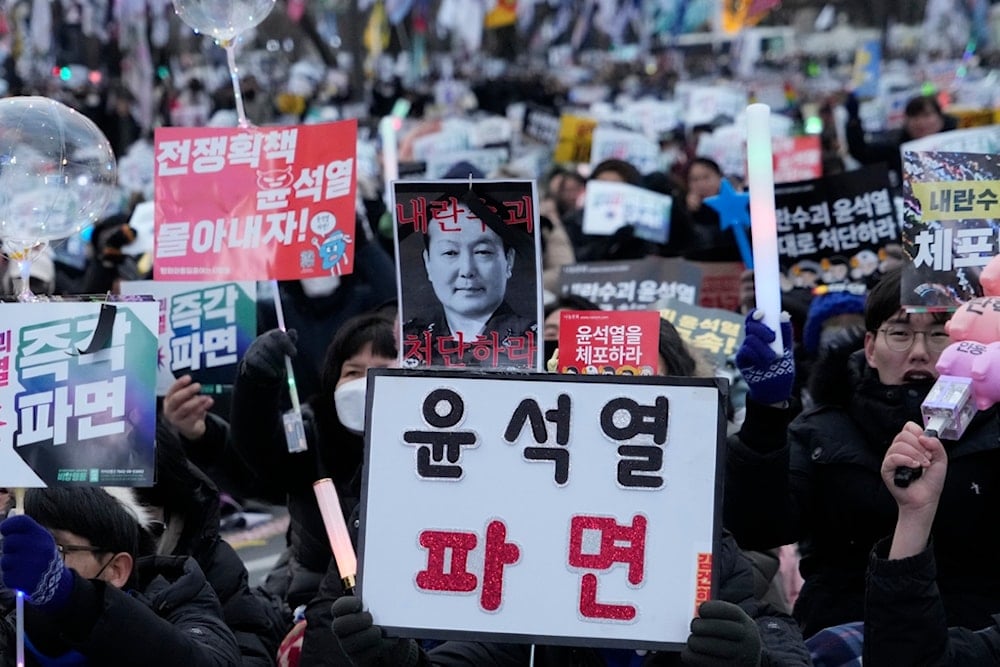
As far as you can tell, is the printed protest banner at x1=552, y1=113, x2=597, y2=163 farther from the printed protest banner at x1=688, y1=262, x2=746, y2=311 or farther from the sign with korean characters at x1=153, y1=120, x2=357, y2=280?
the sign with korean characters at x1=153, y1=120, x2=357, y2=280

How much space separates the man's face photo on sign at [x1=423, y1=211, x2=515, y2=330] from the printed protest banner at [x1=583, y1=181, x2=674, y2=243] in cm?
607

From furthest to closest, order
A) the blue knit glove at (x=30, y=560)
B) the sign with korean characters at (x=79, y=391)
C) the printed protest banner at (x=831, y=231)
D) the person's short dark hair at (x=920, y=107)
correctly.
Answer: the person's short dark hair at (x=920, y=107) → the printed protest banner at (x=831, y=231) → the sign with korean characters at (x=79, y=391) → the blue knit glove at (x=30, y=560)

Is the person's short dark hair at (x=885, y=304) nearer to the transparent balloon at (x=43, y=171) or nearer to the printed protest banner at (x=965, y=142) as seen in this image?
the transparent balloon at (x=43, y=171)

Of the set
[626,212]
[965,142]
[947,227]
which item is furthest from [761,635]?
[626,212]

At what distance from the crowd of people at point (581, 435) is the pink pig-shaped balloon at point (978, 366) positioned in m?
0.20

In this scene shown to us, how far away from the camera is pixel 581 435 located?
10.4 feet

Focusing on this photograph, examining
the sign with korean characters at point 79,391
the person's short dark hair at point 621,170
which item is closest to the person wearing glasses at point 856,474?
the sign with korean characters at point 79,391

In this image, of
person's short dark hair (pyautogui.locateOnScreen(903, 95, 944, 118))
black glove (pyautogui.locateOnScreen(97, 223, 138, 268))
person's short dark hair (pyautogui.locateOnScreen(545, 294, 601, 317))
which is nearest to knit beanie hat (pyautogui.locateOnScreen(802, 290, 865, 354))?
person's short dark hair (pyautogui.locateOnScreen(545, 294, 601, 317))

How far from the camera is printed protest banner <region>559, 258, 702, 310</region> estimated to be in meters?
7.19

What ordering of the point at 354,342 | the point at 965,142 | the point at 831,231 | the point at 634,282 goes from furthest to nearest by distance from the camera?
the point at 965,142 < the point at 634,282 < the point at 831,231 < the point at 354,342

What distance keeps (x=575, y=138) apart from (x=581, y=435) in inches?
469

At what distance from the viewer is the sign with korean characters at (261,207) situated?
193 inches

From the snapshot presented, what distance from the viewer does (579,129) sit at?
14.9 m

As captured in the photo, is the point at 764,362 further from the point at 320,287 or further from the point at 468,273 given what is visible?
the point at 320,287
